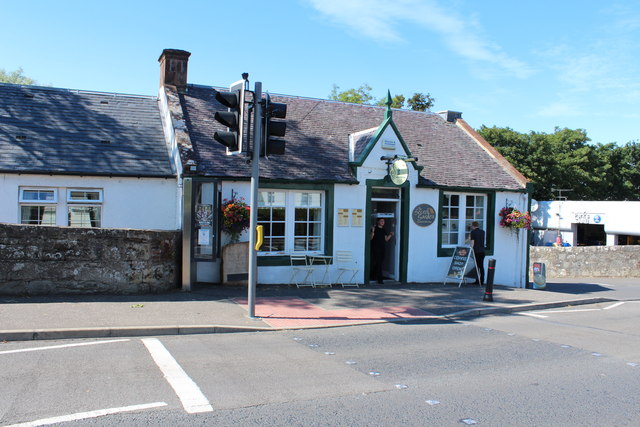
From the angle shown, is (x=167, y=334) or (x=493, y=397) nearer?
(x=493, y=397)

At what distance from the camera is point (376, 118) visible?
18.2 metres

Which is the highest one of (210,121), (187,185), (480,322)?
(210,121)

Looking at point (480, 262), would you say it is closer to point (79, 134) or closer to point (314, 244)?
point (314, 244)

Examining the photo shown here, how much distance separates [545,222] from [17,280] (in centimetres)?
3696

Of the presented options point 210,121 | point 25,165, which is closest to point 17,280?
point 25,165

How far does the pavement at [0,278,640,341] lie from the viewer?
828 centimetres

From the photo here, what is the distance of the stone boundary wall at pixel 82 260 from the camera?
33.7 feet

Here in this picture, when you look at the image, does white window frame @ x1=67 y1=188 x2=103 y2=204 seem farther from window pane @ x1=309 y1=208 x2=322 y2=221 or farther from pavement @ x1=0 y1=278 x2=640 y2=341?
Result: window pane @ x1=309 y1=208 x2=322 y2=221

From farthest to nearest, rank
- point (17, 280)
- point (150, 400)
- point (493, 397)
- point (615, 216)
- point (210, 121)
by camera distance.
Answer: point (615, 216) → point (210, 121) → point (17, 280) → point (493, 397) → point (150, 400)

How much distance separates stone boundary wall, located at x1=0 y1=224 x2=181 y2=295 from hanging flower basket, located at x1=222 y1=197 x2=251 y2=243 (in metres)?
1.47

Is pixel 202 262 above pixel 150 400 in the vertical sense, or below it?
above

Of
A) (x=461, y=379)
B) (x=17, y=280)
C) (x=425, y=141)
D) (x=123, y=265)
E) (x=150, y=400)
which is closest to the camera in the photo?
(x=150, y=400)

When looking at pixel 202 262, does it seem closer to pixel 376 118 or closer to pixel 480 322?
pixel 480 322

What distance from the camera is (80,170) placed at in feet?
41.9
